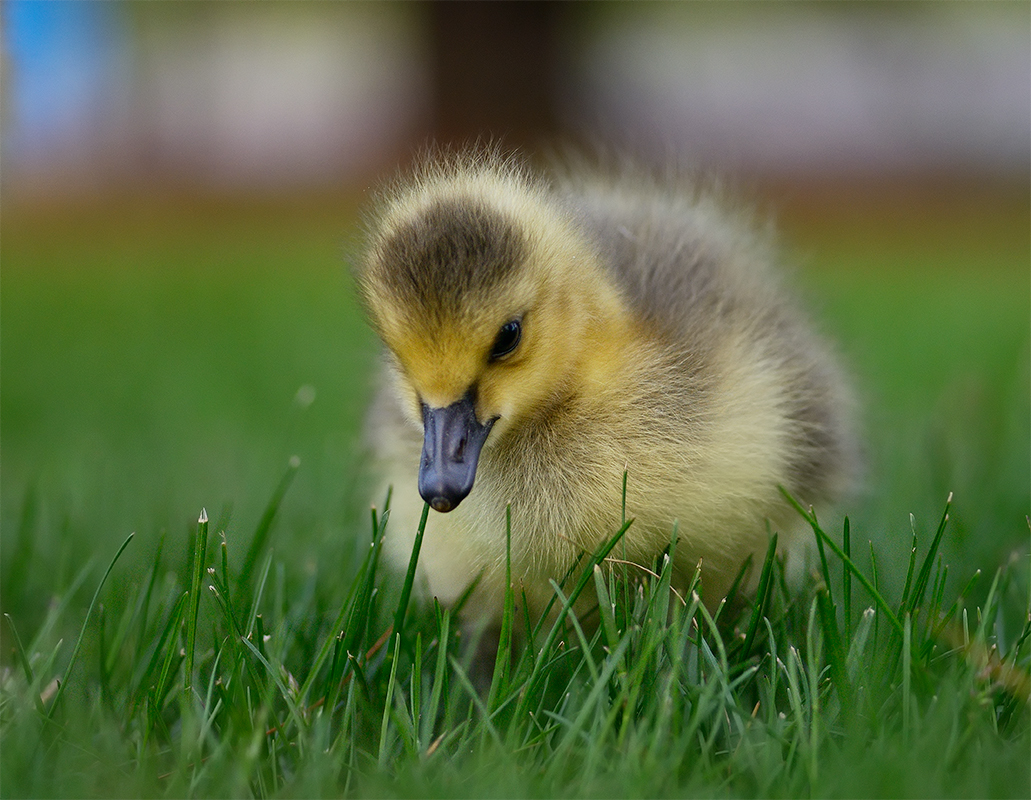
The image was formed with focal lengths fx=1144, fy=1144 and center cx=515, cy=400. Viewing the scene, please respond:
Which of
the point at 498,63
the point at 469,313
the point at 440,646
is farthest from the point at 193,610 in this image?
the point at 498,63

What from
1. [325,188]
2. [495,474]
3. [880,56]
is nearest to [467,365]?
[495,474]

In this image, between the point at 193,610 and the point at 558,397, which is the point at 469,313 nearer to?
the point at 558,397

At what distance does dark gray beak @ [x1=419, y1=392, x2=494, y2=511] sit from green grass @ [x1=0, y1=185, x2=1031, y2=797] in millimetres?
166

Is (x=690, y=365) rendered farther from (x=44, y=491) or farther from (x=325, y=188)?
(x=325, y=188)

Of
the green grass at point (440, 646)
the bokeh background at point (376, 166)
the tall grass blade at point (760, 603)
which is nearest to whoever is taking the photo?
the green grass at point (440, 646)

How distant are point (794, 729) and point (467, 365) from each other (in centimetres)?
59

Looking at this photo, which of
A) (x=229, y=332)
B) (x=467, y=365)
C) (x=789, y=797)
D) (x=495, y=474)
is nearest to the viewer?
(x=789, y=797)

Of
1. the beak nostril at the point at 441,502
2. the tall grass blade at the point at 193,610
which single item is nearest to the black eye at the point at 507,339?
the beak nostril at the point at 441,502

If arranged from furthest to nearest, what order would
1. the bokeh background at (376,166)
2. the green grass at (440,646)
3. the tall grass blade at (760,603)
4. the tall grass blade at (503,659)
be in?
the bokeh background at (376,166) < the tall grass blade at (760,603) < the tall grass blade at (503,659) < the green grass at (440,646)

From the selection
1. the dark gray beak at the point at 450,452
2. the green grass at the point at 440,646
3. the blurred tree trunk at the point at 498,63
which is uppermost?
the blurred tree trunk at the point at 498,63

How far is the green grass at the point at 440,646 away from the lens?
1.28 meters

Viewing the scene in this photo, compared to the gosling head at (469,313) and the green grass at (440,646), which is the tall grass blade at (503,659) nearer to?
the green grass at (440,646)

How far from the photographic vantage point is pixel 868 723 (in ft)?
4.36

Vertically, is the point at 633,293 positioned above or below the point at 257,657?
above
